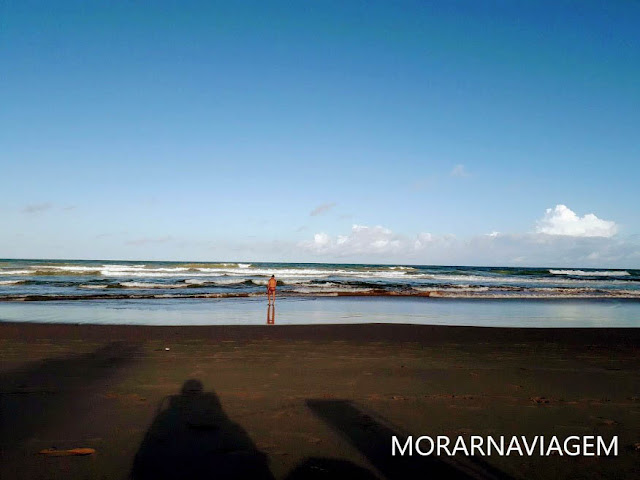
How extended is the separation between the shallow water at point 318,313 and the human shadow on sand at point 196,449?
8.61 m

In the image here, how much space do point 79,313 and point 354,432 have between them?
14.1m

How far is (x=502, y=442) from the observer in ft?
14.7

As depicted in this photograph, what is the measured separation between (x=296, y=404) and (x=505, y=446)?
235cm

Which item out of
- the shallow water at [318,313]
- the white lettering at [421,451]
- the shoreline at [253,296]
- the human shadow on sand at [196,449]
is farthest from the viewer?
the shoreline at [253,296]

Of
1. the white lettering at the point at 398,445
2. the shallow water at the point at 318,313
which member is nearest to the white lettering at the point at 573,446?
the white lettering at the point at 398,445

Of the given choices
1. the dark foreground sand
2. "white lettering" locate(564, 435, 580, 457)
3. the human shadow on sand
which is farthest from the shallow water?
"white lettering" locate(564, 435, 580, 457)

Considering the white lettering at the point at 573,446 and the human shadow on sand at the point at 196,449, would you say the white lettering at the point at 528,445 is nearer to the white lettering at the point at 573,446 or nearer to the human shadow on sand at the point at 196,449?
the white lettering at the point at 573,446

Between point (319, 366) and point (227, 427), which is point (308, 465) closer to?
point (227, 427)

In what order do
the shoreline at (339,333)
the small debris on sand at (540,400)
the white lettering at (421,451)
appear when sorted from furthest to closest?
the shoreline at (339,333)
the small debris on sand at (540,400)
the white lettering at (421,451)

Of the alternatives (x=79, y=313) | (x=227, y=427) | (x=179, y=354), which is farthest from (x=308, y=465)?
(x=79, y=313)

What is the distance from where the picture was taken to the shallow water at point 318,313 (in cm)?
1431

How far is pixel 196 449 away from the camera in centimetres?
414

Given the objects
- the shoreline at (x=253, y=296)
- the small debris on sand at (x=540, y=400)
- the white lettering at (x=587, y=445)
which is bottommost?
the shoreline at (x=253, y=296)

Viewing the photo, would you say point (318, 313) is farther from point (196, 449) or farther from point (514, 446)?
point (196, 449)
